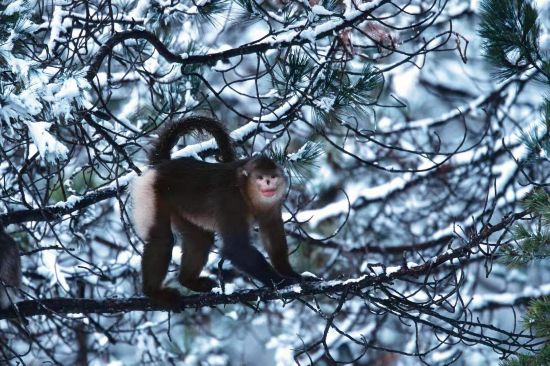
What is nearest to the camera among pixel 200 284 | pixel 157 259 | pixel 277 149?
pixel 157 259

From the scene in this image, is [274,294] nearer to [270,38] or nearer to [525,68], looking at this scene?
[270,38]

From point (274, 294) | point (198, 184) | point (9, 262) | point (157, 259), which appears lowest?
point (274, 294)

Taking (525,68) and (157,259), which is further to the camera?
(157,259)

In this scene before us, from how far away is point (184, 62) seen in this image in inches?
171

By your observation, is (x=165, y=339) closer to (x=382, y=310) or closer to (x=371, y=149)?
(x=371, y=149)

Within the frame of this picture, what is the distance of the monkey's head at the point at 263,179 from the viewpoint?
4.22 meters

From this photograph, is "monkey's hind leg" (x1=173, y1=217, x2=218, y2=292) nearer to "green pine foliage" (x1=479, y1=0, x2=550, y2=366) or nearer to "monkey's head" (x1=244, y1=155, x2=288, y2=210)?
"monkey's head" (x1=244, y1=155, x2=288, y2=210)

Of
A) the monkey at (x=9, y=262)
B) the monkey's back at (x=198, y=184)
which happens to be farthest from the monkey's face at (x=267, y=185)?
the monkey at (x=9, y=262)

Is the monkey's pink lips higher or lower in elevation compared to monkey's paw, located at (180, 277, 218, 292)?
higher

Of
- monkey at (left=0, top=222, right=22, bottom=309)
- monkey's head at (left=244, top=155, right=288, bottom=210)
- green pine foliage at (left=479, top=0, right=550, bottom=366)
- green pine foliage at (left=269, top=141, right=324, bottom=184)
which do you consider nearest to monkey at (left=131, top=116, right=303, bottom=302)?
monkey's head at (left=244, top=155, right=288, bottom=210)

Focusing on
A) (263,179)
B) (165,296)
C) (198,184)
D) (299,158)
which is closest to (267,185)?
(263,179)

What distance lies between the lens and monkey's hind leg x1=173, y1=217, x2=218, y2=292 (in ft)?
Answer: 14.9

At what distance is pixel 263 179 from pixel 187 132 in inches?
24.1

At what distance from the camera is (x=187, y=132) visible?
181 inches
